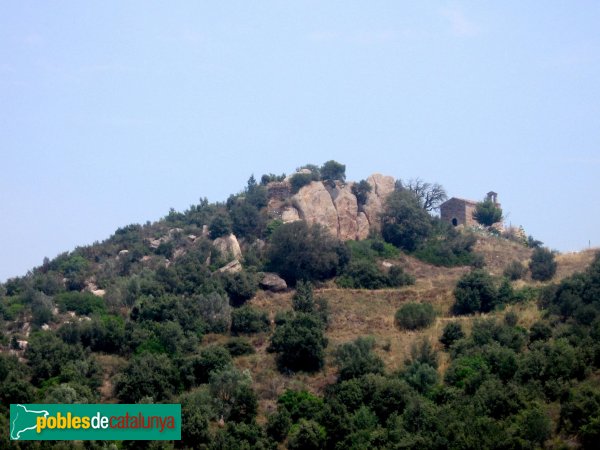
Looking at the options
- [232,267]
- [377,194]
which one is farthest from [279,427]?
[377,194]

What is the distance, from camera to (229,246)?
165 ft

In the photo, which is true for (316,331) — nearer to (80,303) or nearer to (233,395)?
(233,395)

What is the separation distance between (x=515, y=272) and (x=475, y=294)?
6195 mm

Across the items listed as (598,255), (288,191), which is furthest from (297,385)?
(288,191)

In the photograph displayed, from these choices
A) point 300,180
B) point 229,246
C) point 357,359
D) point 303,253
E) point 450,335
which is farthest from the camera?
point 300,180

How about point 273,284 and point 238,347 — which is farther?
point 273,284

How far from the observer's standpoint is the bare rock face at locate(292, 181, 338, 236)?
175 feet

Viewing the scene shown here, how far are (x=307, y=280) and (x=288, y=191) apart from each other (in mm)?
10977

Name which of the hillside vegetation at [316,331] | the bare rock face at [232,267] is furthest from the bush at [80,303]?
the bare rock face at [232,267]

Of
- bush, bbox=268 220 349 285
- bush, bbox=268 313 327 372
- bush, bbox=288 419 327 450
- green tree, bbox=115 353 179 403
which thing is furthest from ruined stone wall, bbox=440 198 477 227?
bush, bbox=288 419 327 450

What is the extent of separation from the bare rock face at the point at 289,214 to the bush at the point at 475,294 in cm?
1304

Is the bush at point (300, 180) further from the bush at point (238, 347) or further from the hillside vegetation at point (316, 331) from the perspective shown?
the bush at point (238, 347)

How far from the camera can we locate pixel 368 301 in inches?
1773

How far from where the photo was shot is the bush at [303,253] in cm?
4697
